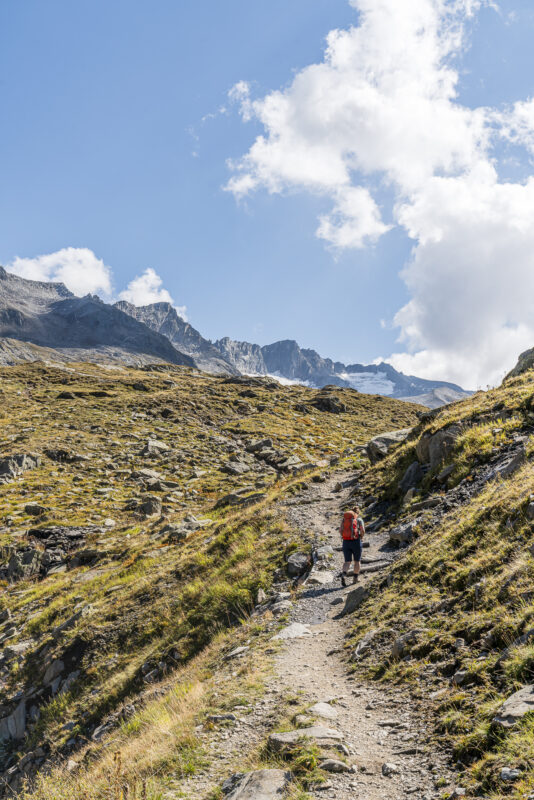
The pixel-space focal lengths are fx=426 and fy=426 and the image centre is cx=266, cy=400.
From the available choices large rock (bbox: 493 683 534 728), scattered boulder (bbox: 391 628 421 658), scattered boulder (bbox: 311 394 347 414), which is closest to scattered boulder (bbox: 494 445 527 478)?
scattered boulder (bbox: 391 628 421 658)

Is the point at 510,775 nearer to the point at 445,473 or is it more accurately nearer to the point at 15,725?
the point at 445,473

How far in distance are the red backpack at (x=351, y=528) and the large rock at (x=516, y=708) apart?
8.02m

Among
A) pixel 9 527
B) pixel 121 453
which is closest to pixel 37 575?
pixel 9 527

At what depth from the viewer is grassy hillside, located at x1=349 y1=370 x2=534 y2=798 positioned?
4.72 meters

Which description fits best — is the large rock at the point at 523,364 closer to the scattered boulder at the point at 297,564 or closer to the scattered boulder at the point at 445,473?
the scattered boulder at the point at 445,473

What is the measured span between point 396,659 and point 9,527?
24493mm

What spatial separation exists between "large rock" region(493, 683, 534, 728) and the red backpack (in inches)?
316

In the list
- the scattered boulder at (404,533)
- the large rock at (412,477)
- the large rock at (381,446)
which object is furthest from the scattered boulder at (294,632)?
the large rock at (381,446)

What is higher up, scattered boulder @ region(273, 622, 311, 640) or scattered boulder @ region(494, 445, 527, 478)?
scattered boulder @ region(494, 445, 527, 478)

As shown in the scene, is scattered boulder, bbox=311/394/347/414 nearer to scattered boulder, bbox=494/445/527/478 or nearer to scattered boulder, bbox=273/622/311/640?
scattered boulder, bbox=494/445/527/478

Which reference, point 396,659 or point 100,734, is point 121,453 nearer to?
point 100,734

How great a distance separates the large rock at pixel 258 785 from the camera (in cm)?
475

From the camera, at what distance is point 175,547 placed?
68.9 feet

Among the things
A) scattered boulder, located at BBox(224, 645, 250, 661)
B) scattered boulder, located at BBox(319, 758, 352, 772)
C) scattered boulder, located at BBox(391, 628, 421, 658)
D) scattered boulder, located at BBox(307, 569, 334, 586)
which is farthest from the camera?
scattered boulder, located at BBox(307, 569, 334, 586)
